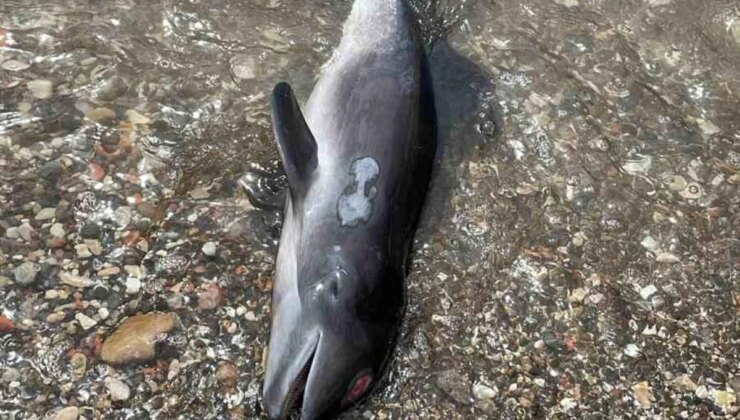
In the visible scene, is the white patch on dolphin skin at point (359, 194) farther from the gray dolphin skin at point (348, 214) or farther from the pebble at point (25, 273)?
the pebble at point (25, 273)

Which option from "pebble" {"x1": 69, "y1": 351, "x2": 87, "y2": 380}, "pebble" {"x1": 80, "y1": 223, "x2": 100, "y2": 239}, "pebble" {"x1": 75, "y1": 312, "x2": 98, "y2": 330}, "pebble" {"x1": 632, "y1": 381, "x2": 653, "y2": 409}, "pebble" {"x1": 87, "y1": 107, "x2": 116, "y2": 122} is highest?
"pebble" {"x1": 87, "y1": 107, "x2": 116, "y2": 122}

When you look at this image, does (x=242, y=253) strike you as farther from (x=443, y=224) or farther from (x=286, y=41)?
(x=286, y=41)

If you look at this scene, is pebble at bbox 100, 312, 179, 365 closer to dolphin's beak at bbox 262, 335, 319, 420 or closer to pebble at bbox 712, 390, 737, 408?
dolphin's beak at bbox 262, 335, 319, 420

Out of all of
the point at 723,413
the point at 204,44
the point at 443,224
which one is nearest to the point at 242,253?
the point at 443,224

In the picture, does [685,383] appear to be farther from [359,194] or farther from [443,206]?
[359,194]

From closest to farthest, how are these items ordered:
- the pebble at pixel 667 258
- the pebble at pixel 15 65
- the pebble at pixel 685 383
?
the pebble at pixel 685 383
the pebble at pixel 667 258
the pebble at pixel 15 65

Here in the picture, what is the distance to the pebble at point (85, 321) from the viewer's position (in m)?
3.99

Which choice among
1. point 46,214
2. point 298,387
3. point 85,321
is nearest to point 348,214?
point 298,387

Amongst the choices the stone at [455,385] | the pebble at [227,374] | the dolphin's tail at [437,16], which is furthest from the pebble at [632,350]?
the dolphin's tail at [437,16]

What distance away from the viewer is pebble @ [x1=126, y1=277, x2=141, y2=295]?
4.16 meters

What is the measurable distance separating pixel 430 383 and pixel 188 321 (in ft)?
4.08

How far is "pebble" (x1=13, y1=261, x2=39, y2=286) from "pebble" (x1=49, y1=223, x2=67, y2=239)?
7.9 inches

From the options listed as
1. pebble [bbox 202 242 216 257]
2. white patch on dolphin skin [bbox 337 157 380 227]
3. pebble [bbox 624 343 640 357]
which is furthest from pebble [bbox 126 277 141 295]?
pebble [bbox 624 343 640 357]

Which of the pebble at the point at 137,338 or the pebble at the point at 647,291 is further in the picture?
the pebble at the point at 647,291
